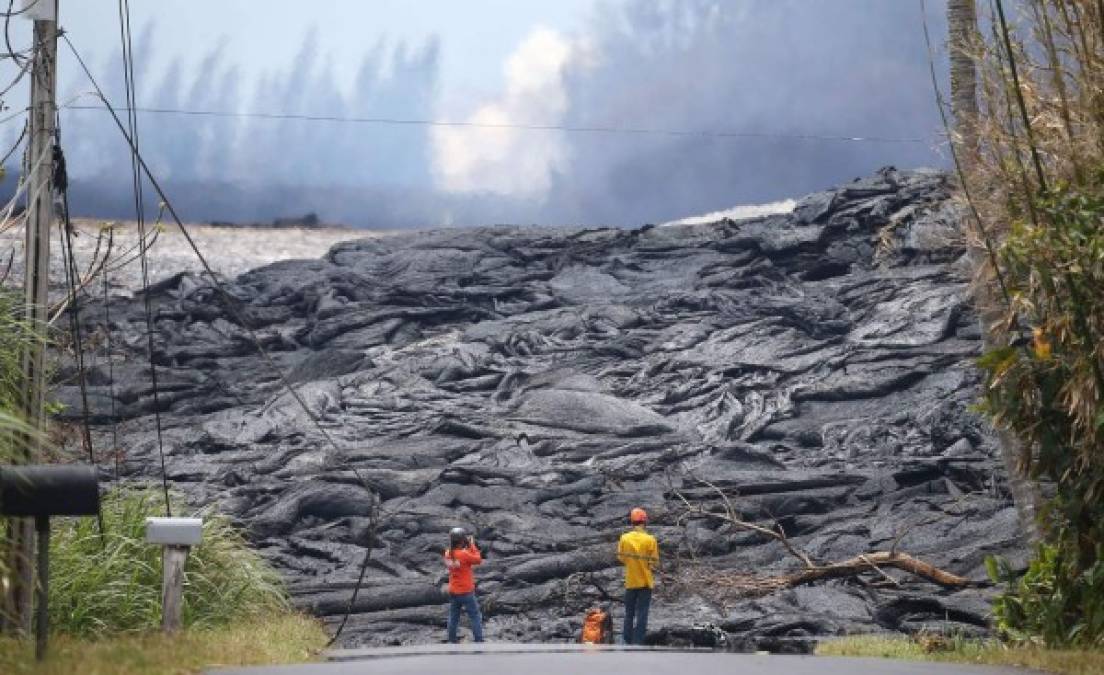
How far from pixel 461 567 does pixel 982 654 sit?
8709 millimetres

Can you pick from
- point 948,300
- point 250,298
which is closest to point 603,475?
point 948,300

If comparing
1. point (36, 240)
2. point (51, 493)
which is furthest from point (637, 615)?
point (51, 493)

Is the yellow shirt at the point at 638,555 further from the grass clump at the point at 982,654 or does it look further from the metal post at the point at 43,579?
the metal post at the point at 43,579

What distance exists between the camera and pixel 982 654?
1470 centimetres

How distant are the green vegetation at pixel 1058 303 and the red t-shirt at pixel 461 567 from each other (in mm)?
7710

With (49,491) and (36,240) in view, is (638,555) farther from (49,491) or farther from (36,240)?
(49,491)

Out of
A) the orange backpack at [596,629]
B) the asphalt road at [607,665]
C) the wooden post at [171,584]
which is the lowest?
the orange backpack at [596,629]

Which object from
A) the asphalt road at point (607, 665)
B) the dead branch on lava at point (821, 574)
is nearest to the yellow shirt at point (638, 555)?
the asphalt road at point (607, 665)

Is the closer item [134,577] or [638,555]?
[134,577]

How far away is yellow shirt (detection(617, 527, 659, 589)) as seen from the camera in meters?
21.5

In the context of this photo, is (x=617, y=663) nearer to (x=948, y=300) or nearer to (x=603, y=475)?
(x=603, y=475)

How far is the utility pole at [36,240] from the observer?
47.7 ft

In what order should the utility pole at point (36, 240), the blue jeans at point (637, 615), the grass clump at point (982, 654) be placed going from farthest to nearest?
the blue jeans at point (637, 615), the utility pole at point (36, 240), the grass clump at point (982, 654)

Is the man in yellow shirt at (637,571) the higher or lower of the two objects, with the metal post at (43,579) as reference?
lower
